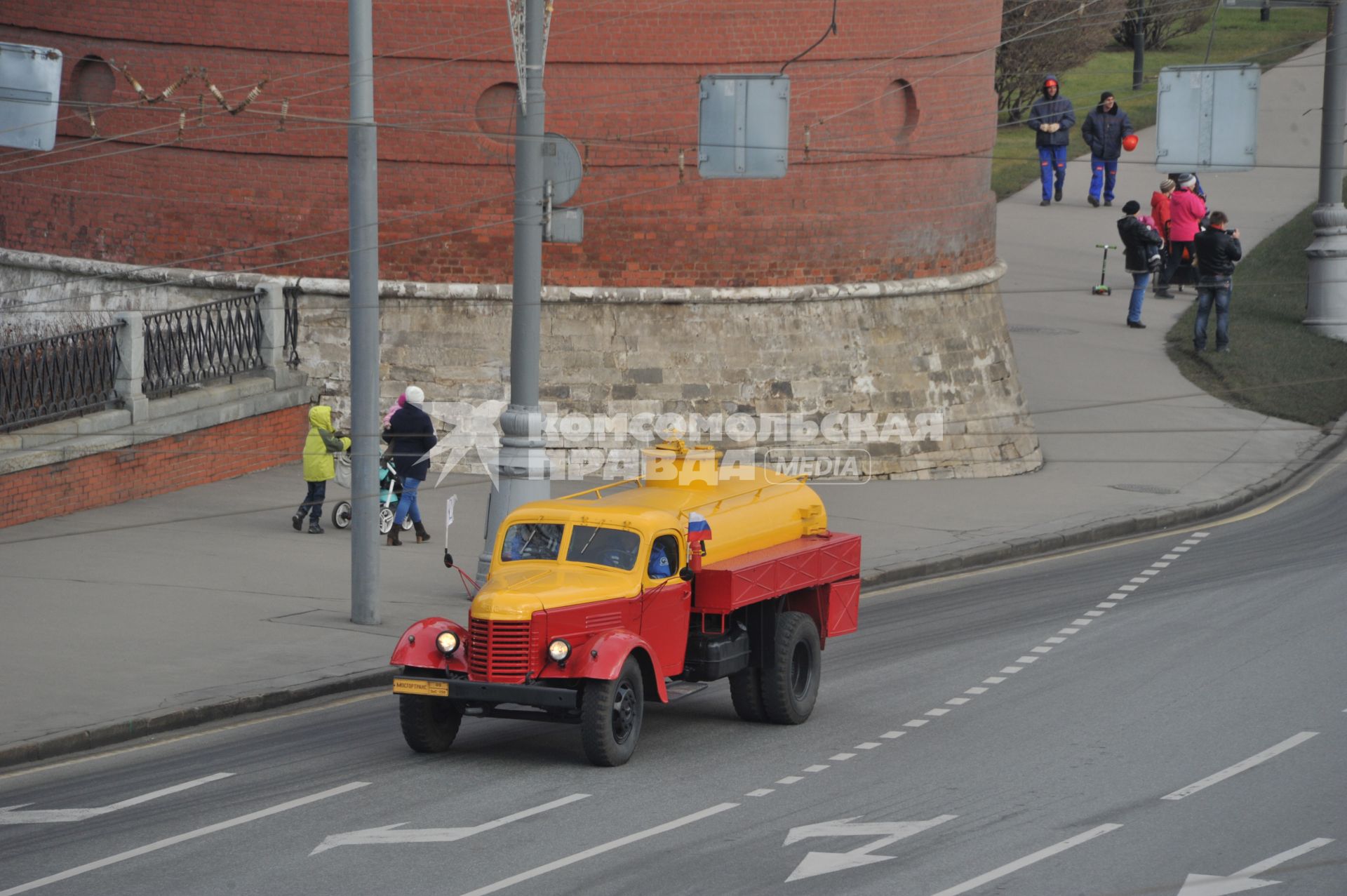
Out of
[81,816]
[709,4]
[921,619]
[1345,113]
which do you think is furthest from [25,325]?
[1345,113]

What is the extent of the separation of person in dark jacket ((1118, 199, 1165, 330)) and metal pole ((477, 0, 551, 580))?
1638cm

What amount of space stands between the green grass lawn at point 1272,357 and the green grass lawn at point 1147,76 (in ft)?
17.3

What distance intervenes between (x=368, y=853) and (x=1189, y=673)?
747 cm

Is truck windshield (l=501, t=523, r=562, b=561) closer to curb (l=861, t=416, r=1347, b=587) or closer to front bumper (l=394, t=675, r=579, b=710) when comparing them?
front bumper (l=394, t=675, r=579, b=710)

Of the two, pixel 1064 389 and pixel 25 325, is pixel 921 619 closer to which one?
pixel 1064 389

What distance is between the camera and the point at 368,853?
1034cm

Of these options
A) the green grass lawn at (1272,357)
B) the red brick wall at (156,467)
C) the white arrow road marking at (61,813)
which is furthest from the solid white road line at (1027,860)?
the green grass lawn at (1272,357)

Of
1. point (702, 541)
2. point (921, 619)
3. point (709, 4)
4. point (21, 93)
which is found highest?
point (709, 4)

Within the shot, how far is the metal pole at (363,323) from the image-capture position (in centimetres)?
1612

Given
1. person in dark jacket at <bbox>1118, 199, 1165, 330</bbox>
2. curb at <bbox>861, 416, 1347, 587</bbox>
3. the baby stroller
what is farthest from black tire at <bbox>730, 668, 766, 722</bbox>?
person in dark jacket at <bbox>1118, 199, 1165, 330</bbox>

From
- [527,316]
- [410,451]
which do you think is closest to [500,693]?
[527,316]

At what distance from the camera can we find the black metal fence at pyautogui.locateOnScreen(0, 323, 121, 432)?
2011 centimetres

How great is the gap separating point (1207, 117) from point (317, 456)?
33.2 feet

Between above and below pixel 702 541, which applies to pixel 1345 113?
above
